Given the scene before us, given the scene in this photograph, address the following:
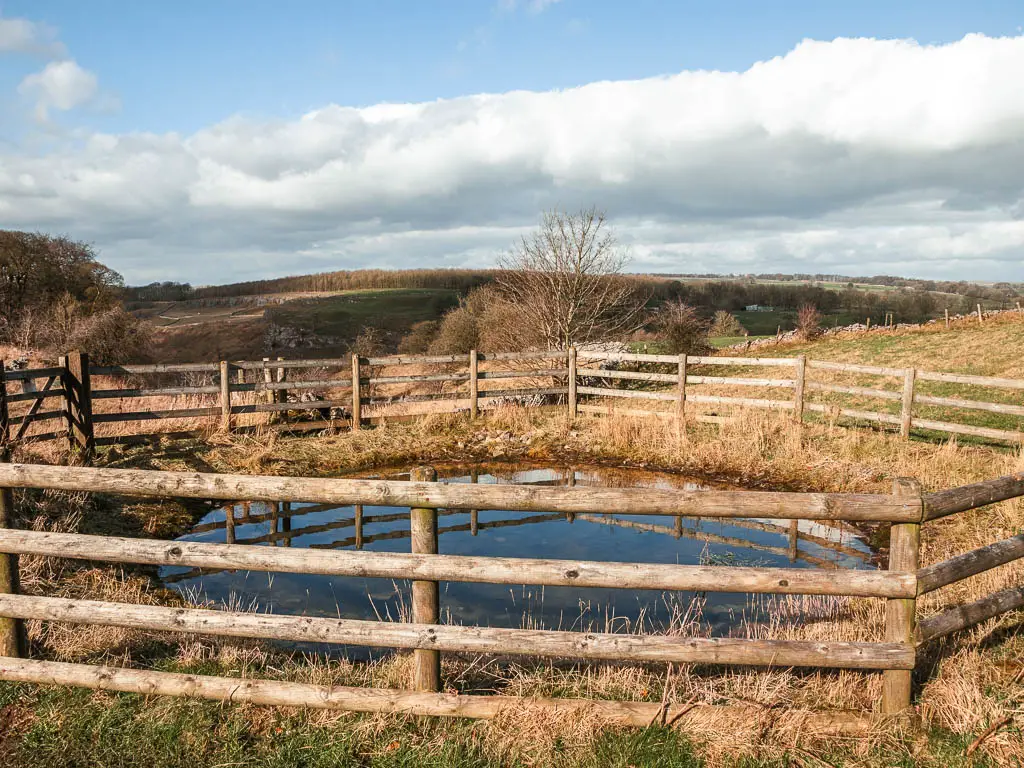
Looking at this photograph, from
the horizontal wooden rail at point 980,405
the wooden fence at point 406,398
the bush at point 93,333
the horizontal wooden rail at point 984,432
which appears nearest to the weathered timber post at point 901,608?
the horizontal wooden rail at point 980,405

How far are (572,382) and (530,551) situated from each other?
8070 mm

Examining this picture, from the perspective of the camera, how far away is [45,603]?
4.43 metres

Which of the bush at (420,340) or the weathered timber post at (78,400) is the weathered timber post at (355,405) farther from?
the bush at (420,340)

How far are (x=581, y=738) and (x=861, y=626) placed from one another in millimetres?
2940

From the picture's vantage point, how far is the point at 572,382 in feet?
53.7

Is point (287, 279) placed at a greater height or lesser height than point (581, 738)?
greater

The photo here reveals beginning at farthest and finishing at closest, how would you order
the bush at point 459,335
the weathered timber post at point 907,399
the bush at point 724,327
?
the bush at point 724,327, the bush at point 459,335, the weathered timber post at point 907,399

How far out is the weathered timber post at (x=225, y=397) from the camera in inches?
532

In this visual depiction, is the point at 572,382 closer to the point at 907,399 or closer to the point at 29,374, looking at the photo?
the point at 907,399

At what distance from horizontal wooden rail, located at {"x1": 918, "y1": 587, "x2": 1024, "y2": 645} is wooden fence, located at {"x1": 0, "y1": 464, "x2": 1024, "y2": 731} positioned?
0.9 inches

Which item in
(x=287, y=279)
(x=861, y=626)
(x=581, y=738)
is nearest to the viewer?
(x=581, y=738)

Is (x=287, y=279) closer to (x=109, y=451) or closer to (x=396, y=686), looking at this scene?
(x=109, y=451)

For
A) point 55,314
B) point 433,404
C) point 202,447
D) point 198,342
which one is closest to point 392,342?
point 198,342

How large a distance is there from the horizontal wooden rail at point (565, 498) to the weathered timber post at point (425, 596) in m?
0.09
